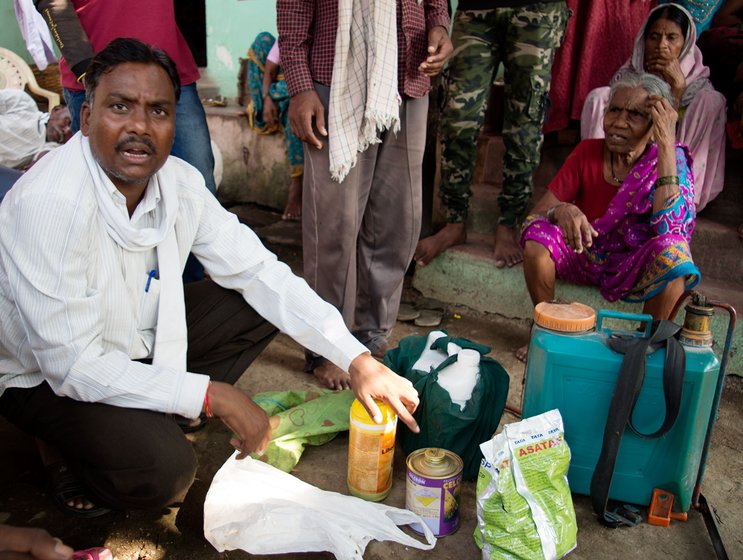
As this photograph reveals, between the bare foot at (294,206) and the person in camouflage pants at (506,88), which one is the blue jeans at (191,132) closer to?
the person in camouflage pants at (506,88)

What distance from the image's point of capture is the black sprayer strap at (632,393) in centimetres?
176

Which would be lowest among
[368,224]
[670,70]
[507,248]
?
[507,248]

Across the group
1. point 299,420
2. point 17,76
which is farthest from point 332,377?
point 17,76

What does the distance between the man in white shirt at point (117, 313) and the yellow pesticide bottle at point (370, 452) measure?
0.05 metres

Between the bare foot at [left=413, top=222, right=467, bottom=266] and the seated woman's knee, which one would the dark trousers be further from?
the bare foot at [left=413, top=222, right=467, bottom=266]

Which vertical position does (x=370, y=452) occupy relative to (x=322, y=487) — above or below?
above

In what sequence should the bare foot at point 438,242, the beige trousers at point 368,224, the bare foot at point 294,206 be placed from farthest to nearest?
the bare foot at point 294,206, the bare foot at point 438,242, the beige trousers at point 368,224

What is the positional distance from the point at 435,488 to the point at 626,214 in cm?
159

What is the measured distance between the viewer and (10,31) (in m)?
7.04

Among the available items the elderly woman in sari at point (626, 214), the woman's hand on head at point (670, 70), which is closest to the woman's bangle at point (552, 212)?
the elderly woman in sari at point (626, 214)

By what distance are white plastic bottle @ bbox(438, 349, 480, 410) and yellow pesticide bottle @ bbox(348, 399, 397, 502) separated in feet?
0.72

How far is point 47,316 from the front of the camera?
1525mm

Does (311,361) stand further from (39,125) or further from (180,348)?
(39,125)

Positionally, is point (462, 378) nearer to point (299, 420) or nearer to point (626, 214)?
point (299, 420)
